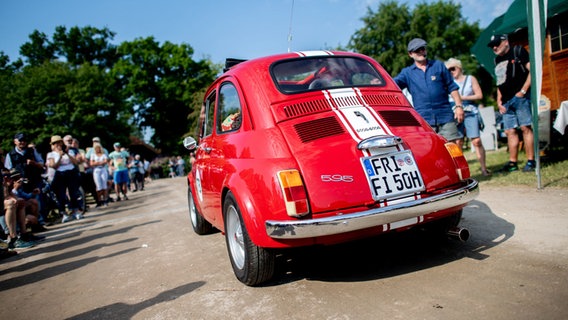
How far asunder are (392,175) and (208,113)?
2.65 meters

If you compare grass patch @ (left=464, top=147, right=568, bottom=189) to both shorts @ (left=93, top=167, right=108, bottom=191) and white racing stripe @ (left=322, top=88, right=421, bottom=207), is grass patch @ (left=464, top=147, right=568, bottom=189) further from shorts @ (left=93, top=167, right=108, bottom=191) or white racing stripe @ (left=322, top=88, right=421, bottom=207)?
shorts @ (left=93, top=167, right=108, bottom=191)

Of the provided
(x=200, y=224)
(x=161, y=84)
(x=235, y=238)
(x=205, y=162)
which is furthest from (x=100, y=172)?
(x=161, y=84)

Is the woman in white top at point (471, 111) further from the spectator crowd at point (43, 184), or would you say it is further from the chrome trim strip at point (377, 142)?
the spectator crowd at point (43, 184)

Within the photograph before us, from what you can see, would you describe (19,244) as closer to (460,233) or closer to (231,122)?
(231,122)

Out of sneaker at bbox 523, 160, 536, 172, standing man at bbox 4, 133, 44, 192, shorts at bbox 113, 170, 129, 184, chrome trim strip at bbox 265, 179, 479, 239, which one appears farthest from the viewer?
shorts at bbox 113, 170, 129, 184

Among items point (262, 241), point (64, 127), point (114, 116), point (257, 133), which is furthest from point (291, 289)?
point (114, 116)

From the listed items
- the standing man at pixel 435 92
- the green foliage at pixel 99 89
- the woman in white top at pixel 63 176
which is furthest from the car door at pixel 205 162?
the green foliage at pixel 99 89

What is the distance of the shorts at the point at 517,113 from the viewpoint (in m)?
6.00

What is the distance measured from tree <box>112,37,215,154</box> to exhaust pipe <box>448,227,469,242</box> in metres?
43.0

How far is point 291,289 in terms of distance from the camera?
2.73 meters

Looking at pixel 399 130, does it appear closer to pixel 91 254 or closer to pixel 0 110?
pixel 91 254

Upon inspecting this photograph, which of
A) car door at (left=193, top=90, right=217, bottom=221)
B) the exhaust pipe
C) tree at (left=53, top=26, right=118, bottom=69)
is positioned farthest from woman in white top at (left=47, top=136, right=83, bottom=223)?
tree at (left=53, top=26, right=118, bottom=69)

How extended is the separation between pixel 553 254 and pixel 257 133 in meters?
2.42

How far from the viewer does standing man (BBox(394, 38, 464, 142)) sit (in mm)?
5105
